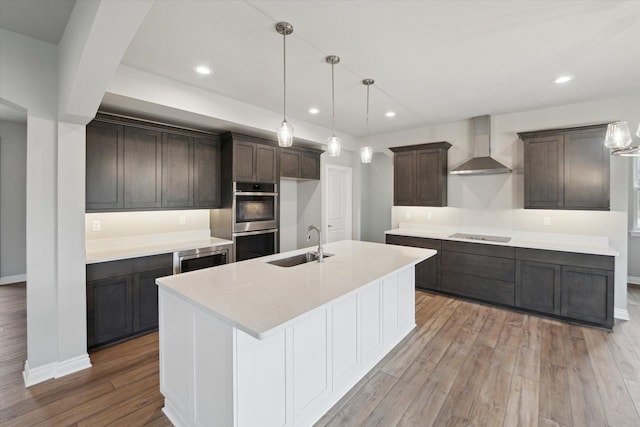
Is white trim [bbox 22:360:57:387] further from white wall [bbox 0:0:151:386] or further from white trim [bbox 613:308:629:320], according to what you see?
white trim [bbox 613:308:629:320]

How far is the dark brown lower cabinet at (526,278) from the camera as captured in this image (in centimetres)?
334

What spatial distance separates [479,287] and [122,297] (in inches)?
173

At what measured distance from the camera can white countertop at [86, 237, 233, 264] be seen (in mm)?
2886

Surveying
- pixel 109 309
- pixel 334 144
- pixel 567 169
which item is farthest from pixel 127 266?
pixel 567 169

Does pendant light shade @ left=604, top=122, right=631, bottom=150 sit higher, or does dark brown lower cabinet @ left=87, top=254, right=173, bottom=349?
pendant light shade @ left=604, top=122, right=631, bottom=150

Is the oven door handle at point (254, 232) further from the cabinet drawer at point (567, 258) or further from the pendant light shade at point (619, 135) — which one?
the pendant light shade at point (619, 135)

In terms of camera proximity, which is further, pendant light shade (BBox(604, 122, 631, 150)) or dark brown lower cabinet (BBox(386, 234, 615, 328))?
dark brown lower cabinet (BBox(386, 234, 615, 328))

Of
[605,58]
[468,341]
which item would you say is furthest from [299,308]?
[605,58]

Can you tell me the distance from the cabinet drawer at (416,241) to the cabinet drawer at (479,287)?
427 millimetres

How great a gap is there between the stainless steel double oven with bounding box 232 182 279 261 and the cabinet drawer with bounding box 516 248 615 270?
3.39 meters

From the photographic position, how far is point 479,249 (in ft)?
13.5

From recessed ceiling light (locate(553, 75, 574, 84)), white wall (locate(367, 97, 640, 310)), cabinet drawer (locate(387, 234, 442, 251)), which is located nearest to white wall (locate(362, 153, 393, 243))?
white wall (locate(367, 97, 640, 310))

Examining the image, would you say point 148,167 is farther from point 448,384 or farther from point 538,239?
point 538,239

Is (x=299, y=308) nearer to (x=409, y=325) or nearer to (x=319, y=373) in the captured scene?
(x=319, y=373)
